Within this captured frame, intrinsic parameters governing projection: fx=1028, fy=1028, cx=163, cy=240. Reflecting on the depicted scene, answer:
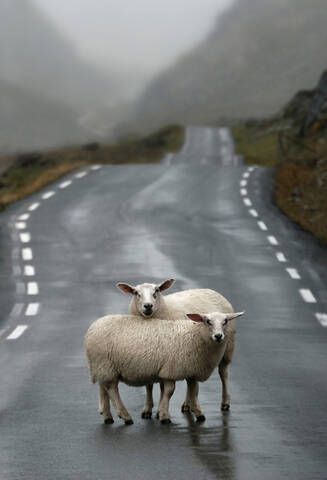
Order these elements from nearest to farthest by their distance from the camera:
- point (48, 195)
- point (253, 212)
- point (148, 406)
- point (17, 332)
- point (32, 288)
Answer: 1. point (148, 406)
2. point (17, 332)
3. point (32, 288)
4. point (253, 212)
5. point (48, 195)

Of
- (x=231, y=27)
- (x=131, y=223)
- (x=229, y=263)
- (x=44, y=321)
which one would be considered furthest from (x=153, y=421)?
(x=231, y=27)

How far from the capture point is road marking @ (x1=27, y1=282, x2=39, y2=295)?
757 inches

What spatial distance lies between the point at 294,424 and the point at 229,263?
11.5 m

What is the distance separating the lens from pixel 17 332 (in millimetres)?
16047

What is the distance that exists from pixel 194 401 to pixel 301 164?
27.5 meters

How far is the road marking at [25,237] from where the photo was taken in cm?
2442

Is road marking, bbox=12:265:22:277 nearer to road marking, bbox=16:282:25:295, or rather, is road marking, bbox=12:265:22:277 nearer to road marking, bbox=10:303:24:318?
road marking, bbox=16:282:25:295

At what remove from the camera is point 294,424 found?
9.87 m

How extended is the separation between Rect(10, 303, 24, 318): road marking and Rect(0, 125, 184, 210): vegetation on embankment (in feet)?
124

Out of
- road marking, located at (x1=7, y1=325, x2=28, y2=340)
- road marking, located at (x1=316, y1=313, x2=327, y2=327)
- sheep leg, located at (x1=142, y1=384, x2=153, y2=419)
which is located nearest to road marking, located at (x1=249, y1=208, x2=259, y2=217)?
road marking, located at (x1=316, y1=313, x2=327, y2=327)

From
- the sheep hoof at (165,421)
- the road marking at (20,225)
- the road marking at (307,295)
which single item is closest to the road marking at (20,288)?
the road marking at (307,295)

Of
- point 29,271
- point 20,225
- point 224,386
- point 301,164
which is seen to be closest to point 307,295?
point 29,271

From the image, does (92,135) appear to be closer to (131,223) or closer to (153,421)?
(131,223)

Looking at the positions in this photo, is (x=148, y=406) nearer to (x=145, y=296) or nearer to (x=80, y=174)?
(x=145, y=296)
